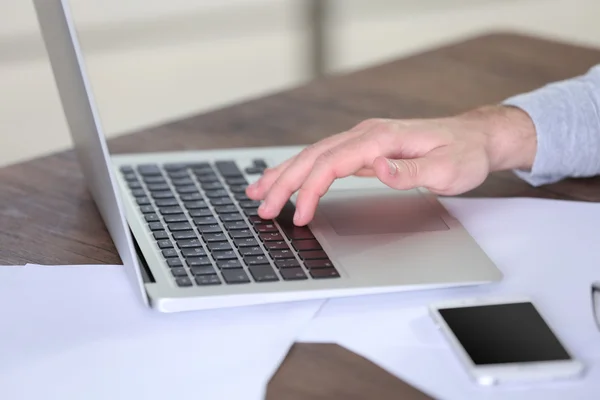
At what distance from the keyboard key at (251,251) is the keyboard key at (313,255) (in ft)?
0.12

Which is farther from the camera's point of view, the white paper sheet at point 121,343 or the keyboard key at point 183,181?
the keyboard key at point 183,181

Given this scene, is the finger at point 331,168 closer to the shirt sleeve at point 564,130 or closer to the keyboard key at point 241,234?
the keyboard key at point 241,234

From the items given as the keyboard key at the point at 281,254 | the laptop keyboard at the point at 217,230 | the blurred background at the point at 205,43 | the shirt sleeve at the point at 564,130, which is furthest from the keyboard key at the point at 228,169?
the blurred background at the point at 205,43

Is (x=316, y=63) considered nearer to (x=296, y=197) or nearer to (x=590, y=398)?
(x=296, y=197)

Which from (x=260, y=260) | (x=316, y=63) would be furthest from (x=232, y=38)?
(x=260, y=260)

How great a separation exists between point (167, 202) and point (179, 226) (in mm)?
65

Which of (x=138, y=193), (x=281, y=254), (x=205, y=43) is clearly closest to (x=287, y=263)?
(x=281, y=254)

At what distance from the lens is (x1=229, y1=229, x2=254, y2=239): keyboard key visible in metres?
0.84

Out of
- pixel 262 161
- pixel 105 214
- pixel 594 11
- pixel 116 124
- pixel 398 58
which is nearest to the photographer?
pixel 105 214

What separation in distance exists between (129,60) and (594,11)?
187cm

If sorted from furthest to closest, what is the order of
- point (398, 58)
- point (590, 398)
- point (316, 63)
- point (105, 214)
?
point (316, 63)
point (398, 58)
point (105, 214)
point (590, 398)

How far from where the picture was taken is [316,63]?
3.34 metres

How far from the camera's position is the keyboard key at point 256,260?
0.78 meters

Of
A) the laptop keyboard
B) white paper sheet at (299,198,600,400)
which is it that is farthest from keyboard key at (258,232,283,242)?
white paper sheet at (299,198,600,400)
